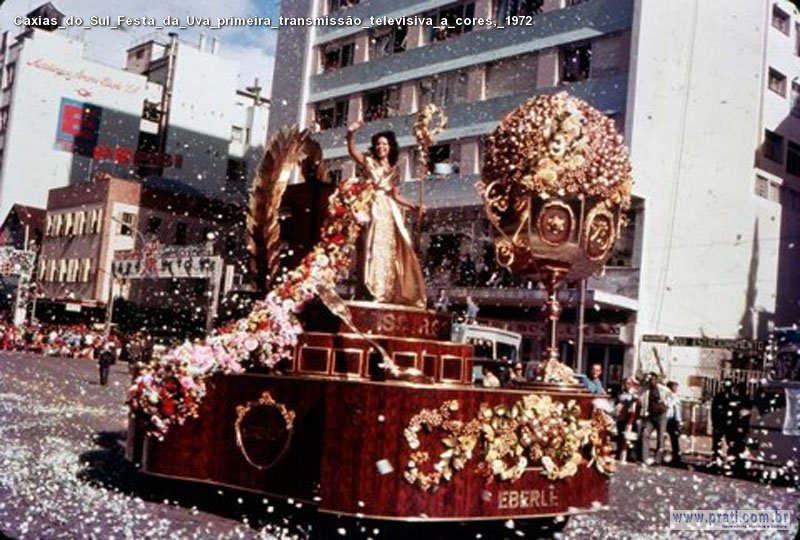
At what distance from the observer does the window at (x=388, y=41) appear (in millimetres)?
33344

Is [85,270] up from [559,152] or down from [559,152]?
up

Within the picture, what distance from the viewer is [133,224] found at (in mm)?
44406

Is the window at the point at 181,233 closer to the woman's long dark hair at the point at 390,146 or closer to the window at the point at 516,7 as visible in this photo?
the window at the point at 516,7

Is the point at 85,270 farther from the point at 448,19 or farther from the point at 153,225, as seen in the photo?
the point at 448,19

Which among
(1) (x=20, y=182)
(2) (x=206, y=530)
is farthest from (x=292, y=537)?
(1) (x=20, y=182)

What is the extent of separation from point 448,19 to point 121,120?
28329 millimetres

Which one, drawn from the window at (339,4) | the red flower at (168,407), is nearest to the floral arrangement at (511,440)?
the red flower at (168,407)

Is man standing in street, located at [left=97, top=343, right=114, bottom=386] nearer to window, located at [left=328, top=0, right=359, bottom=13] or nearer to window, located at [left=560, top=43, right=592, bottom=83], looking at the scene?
window, located at [left=560, top=43, right=592, bottom=83]

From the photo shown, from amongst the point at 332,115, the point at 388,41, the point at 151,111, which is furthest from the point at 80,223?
the point at 388,41

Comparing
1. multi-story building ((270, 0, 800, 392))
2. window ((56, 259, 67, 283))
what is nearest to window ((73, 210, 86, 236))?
window ((56, 259, 67, 283))

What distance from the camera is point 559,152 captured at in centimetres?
741

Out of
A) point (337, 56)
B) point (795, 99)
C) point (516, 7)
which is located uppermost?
point (516, 7)

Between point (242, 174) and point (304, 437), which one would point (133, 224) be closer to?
point (242, 174)

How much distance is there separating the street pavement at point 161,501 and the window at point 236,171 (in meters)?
39.5
